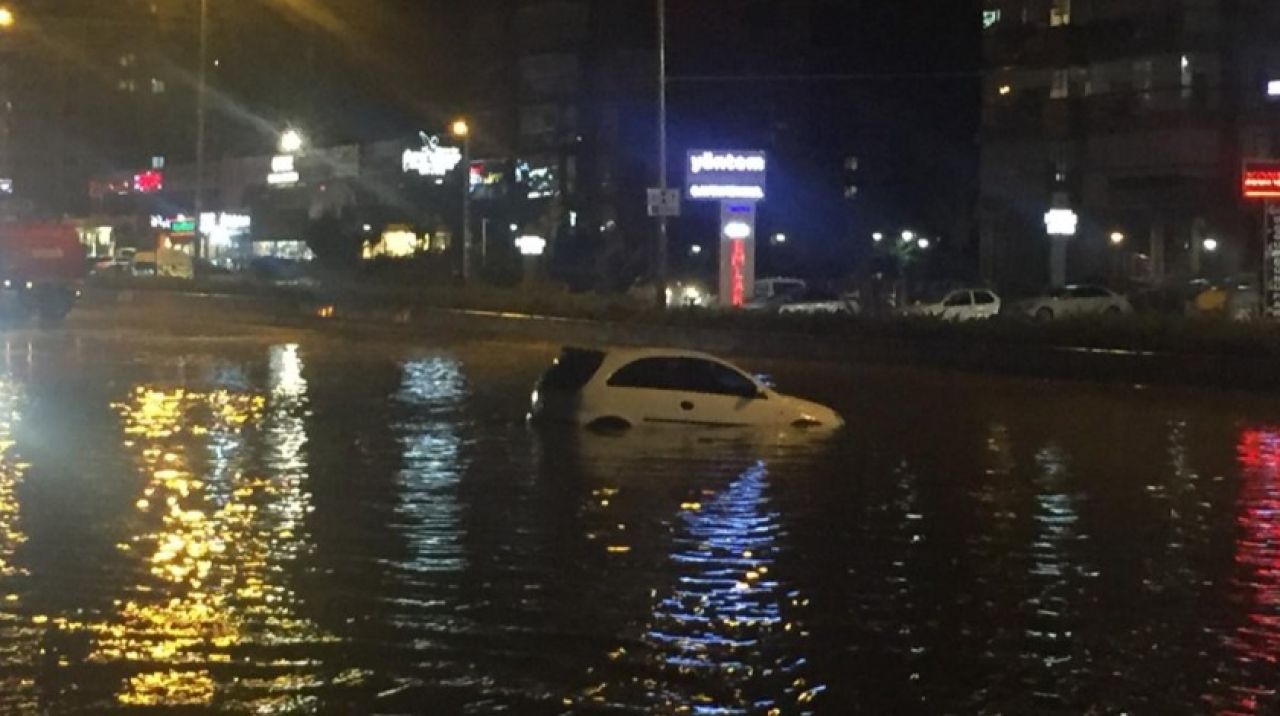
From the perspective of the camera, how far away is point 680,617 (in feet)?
38.3

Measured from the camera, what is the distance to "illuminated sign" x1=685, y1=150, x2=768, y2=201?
5212 cm

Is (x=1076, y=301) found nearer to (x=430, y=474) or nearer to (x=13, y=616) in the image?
(x=430, y=474)

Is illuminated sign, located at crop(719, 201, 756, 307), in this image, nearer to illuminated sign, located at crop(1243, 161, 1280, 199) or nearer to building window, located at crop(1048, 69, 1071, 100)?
illuminated sign, located at crop(1243, 161, 1280, 199)

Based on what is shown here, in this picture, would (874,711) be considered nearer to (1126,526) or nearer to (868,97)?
(1126,526)

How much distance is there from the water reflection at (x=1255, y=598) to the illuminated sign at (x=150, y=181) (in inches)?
4282

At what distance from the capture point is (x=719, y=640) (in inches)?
431

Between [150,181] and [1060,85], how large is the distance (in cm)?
6934

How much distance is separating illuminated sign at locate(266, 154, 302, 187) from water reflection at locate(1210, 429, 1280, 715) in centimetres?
8662

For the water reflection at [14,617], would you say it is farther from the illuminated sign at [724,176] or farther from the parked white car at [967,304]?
the parked white car at [967,304]

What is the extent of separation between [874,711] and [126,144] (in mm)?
137431

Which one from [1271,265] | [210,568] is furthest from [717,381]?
[1271,265]

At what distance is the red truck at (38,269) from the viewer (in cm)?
5009

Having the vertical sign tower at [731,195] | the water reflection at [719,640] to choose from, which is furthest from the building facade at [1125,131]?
the water reflection at [719,640]

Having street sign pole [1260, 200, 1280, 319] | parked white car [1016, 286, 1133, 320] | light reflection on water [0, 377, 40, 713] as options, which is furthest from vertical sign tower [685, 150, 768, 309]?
light reflection on water [0, 377, 40, 713]
